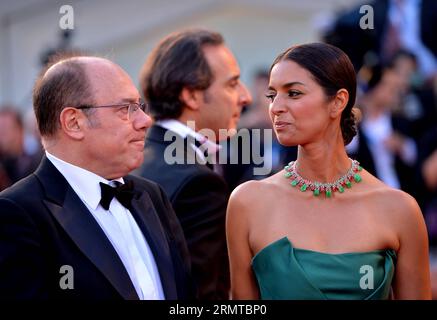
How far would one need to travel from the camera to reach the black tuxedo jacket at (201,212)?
3.97 meters

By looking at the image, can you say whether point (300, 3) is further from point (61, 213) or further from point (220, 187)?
point (61, 213)

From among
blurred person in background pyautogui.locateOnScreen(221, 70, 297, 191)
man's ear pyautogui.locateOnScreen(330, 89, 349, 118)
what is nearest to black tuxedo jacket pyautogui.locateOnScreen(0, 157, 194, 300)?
man's ear pyautogui.locateOnScreen(330, 89, 349, 118)

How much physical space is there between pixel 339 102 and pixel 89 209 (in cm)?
108

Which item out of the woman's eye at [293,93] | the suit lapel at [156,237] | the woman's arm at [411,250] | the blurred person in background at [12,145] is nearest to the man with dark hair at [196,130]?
the suit lapel at [156,237]

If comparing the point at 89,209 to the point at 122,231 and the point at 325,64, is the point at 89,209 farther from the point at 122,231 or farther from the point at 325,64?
the point at 325,64

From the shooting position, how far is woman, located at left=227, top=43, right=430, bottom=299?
3.42 meters

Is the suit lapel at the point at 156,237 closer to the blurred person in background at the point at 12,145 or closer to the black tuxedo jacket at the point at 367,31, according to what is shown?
the black tuxedo jacket at the point at 367,31

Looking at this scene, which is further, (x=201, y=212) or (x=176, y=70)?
(x=176, y=70)

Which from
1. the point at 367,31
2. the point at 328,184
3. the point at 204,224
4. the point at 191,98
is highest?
the point at 367,31

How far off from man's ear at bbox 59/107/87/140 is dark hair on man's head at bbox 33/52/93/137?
0.07 ft

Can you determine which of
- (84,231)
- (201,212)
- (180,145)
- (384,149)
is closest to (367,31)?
(384,149)

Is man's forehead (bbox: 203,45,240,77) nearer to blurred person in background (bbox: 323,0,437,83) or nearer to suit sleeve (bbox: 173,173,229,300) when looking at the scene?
suit sleeve (bbox: 173,173,229,300)

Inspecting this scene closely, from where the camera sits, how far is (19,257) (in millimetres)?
3006
